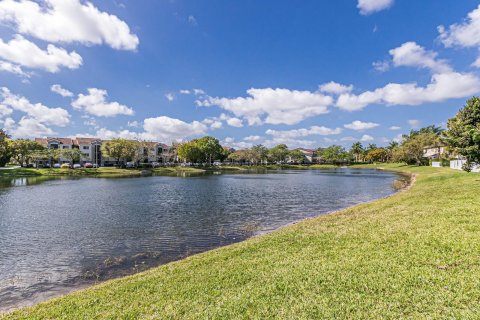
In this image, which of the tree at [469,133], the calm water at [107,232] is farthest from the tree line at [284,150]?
the calm water at [107,232]

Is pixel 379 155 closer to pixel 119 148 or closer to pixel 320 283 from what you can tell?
pixel 119 148

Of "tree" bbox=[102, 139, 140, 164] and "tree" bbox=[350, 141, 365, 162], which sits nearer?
"tree" bbox=[102, 139, 140, 164]

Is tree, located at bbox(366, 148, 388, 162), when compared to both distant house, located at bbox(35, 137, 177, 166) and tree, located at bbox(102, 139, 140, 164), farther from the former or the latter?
tree, located at bbox(102, 139, 140, 164)

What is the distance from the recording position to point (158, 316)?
7.30 meters

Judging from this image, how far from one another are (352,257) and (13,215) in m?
29.7

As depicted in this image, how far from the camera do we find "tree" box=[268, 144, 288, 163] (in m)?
172

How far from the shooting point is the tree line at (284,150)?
29.7 m

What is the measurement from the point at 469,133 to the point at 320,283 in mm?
24983

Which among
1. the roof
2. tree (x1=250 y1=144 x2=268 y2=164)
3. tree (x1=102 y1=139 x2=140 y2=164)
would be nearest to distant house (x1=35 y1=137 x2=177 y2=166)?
the roof

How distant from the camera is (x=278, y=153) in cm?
17375

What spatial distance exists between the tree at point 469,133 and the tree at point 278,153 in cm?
13535

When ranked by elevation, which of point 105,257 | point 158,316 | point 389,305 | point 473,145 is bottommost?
point 105,257

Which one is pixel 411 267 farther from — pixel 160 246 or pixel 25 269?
pixel 25 269

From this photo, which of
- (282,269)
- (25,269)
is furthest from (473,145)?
(25,269)
